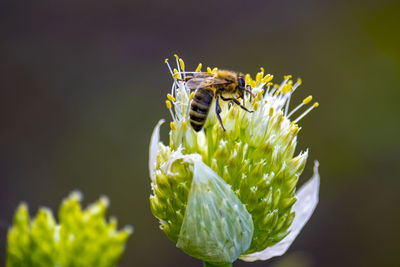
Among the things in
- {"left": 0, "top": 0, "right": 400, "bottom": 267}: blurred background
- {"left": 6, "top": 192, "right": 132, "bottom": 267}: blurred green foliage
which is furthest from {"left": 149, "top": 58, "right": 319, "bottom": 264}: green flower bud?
{"left": 0, "top": 0, "right": 400, "bottom": 267}: blurred background

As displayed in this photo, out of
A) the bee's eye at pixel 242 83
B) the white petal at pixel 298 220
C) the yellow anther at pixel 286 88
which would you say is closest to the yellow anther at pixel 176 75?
the bee's eye at pixel 242 83

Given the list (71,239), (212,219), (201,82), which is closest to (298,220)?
(212,219)

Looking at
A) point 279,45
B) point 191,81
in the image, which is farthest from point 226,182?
point 279,45

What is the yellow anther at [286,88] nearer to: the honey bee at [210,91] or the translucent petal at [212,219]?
the honey bee at [210,91]

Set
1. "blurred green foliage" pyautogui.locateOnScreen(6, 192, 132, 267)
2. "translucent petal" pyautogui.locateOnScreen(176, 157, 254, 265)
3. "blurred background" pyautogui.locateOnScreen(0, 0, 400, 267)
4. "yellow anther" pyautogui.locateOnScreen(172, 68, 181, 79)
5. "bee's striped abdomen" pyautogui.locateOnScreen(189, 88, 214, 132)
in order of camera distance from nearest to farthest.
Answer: "blurred green foliage" pyautogui.locateOnScreen(6, 192, 132, 267)
"translucent petal" pyautogui.locateOnScreen(176, 157, 254, 265)
"bee's striped abdomen" pyautogui.locateOnScreen(189, 88, 214, 132)
"yellow anther" pyautogui.locateOnScreen(172, 68, 181, 79)
"blurred background" pyautogui.locateOnScreen(0, 0, 400, 267)

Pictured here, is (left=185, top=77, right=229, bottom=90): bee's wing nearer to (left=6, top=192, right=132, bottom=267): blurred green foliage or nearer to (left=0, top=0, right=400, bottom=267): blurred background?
(left=6, top=192, right=132, bottom=267): blurred green foliage

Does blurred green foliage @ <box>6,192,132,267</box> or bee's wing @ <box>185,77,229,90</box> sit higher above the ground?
bee's wing @ <box>185,77,229,90</box>

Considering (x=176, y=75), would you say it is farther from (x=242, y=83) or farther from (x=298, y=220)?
(x=298, y=220)

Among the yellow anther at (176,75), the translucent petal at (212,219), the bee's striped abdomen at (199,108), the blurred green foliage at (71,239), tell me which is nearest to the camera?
the blurred green foliage at (71,239)
